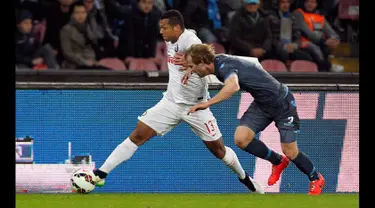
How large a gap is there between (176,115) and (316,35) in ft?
16.2

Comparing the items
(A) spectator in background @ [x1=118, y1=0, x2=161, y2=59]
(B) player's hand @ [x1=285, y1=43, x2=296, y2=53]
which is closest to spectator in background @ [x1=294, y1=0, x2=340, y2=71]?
(B) player's hand @ [x1=285, y1=43, x2=296, y2=53]

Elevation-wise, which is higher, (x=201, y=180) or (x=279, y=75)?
(x=279, y=75)

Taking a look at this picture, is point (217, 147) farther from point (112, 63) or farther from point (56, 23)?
point (56, 23)

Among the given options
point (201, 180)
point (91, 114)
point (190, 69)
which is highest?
point (190, 69)

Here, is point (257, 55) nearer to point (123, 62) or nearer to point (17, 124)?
point (123, 62)

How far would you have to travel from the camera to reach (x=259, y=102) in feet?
35.5

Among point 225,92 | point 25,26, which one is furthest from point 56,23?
point 225,92

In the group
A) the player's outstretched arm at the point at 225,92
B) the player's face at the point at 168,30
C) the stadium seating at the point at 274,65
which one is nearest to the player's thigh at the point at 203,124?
the player's face at the point at 168,30

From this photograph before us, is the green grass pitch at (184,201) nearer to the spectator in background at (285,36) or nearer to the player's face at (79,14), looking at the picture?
the player's face at (79,14)

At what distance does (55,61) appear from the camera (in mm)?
14398

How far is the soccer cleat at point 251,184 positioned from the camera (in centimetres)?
1158
